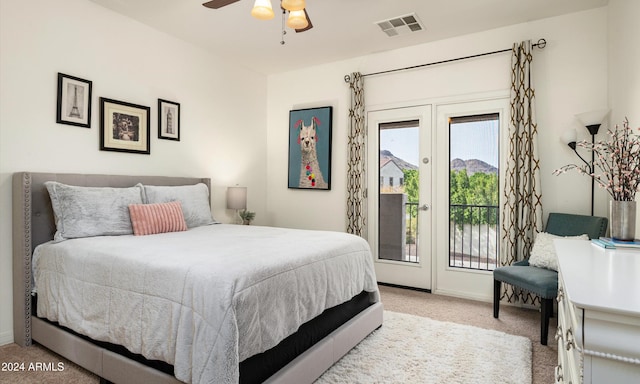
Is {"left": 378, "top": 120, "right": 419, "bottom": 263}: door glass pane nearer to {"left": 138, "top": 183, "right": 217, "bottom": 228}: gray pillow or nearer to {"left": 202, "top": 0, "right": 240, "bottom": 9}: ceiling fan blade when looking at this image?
{"left": 138, "top": 183, "right": 217, "bottom": 228}: gray pillow

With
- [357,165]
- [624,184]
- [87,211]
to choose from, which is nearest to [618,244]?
[624,184]

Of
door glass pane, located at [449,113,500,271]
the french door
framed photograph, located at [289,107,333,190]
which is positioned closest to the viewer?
door glass pane, located at [449,113,500,271]

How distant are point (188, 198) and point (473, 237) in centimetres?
303

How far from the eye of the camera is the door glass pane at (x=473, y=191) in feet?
12.3

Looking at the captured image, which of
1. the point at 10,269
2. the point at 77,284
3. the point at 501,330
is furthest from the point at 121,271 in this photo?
the point at 501,330

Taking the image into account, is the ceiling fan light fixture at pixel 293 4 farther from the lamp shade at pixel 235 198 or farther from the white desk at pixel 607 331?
the lamp shade at pixel 235 198

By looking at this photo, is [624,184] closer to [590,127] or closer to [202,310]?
[590,127]

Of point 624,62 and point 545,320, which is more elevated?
point 624,62

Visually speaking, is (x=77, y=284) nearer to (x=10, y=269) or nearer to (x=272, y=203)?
(x=10, y=269)

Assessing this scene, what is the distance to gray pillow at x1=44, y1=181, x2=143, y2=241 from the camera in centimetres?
263

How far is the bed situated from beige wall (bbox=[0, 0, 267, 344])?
8.3 inches

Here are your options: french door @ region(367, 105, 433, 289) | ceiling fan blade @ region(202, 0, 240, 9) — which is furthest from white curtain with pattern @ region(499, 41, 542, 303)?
ceiling fan blade @ region(202, 0, 240, 9)

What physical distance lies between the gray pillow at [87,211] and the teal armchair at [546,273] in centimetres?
319

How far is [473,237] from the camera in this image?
3.88m
